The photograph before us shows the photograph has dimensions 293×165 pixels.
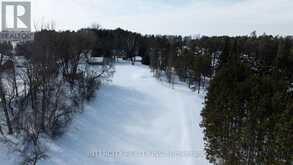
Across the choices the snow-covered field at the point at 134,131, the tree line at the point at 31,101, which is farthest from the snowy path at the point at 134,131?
the tree line at the point at 31,101

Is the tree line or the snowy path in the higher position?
the tree line

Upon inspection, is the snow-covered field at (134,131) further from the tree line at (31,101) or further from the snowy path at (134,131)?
the tree line at (31,101)

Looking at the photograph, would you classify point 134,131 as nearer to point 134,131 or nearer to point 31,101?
point 134,131

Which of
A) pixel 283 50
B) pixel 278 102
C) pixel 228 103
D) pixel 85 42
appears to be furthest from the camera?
pixel 283 50

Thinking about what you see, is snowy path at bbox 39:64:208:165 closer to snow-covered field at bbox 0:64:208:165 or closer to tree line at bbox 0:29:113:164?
snow-covered field at bbox 0:64:208:165

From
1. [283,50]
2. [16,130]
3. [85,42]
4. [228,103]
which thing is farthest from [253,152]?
[283,50]

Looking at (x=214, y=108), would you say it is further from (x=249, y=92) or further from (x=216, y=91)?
(x=249, y=92)

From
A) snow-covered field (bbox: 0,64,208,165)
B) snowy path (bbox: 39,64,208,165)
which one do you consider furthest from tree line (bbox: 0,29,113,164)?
snowy path (bbox: 39,64,208,165)

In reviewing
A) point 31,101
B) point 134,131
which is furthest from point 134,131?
point 31,101
